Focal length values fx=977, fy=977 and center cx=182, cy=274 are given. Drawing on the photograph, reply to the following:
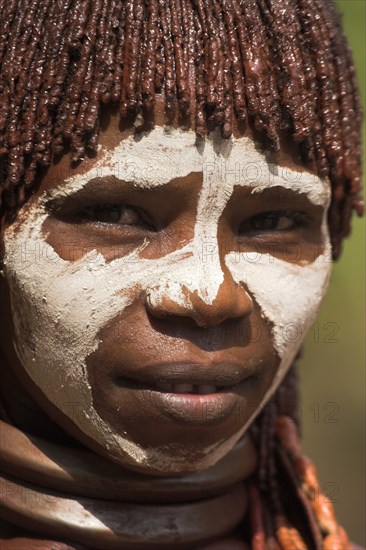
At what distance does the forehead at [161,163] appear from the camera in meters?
1.54

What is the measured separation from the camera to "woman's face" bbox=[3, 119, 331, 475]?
1535mm

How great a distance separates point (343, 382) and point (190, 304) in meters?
2.55

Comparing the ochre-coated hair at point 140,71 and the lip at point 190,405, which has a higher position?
the ochre-coated hair at point 140,71

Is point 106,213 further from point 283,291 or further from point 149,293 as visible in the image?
point 283,291

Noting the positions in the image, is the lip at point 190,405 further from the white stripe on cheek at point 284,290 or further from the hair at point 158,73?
the hair at point 158,73

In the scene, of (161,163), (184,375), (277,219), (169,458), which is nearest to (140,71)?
(161,163)

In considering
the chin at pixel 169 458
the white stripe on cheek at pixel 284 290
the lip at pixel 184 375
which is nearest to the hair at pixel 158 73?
the white stripe on cheek at pixel 284 290

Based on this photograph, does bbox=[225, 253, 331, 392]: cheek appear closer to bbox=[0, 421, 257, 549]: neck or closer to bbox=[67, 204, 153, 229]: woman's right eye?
bbox=[67, 204, 153, 229]: woman's right eye

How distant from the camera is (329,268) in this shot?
177cm

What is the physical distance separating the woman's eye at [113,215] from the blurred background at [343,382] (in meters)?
2.29

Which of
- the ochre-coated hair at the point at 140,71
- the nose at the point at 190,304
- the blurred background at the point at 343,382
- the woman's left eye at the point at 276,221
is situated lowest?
the blurred background at the point at 343,382

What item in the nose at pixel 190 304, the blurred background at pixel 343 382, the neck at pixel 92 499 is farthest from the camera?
the blurred background at pixel 343 382

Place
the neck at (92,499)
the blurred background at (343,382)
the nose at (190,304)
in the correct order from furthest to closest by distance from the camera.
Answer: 1. the blurred background at (343,382)
2. the neck at (92,499)
3. the nose at (190,304)

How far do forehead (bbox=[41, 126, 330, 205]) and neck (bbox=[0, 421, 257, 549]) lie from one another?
1.46ft
